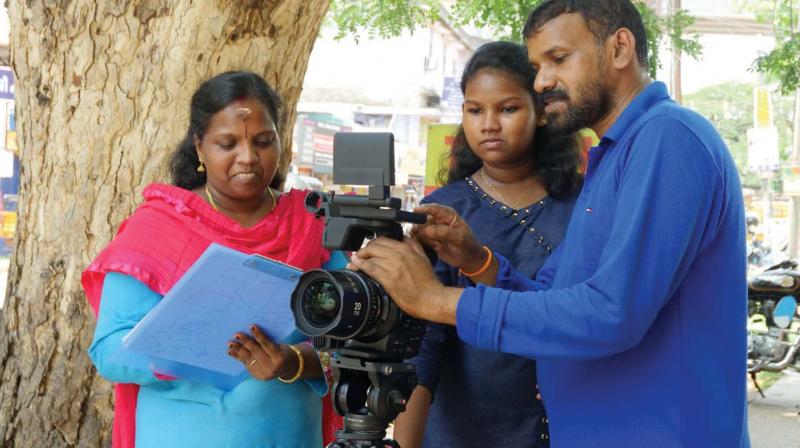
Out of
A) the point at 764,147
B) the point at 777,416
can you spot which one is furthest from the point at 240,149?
the point at 764,147

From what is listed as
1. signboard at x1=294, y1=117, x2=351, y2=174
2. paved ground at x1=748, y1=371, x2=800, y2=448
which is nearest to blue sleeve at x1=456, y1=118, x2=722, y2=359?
paved ground at x1=748, y1=371, x2=800, y2=448

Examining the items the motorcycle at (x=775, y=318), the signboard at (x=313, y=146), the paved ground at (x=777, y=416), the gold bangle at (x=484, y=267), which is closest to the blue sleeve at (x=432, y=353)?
the gold bangle at (x=484, y=267)

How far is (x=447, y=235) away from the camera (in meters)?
2.03

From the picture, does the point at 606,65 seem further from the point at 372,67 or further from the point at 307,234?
the point at 372,67

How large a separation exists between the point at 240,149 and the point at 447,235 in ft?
1.99

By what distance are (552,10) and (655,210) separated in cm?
50

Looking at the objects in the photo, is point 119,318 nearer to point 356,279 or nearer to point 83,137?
point 356,279

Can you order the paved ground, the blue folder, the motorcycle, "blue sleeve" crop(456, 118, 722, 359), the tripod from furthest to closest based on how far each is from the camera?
the motorcycle
the paved ground
the blue folder
the tripod
"blue sleeve" crop(456, 118, 722, 359)

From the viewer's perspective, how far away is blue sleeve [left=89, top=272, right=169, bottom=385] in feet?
7.07

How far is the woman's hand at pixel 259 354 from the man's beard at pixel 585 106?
2.71 ft

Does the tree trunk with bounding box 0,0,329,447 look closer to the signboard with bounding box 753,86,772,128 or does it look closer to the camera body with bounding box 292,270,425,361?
the camera body with bounding box 292,270,425,361

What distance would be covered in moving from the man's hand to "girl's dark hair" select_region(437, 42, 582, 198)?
0.74 metres

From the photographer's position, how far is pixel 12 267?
3.45m

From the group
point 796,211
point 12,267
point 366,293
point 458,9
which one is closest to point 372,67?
point 796,211
